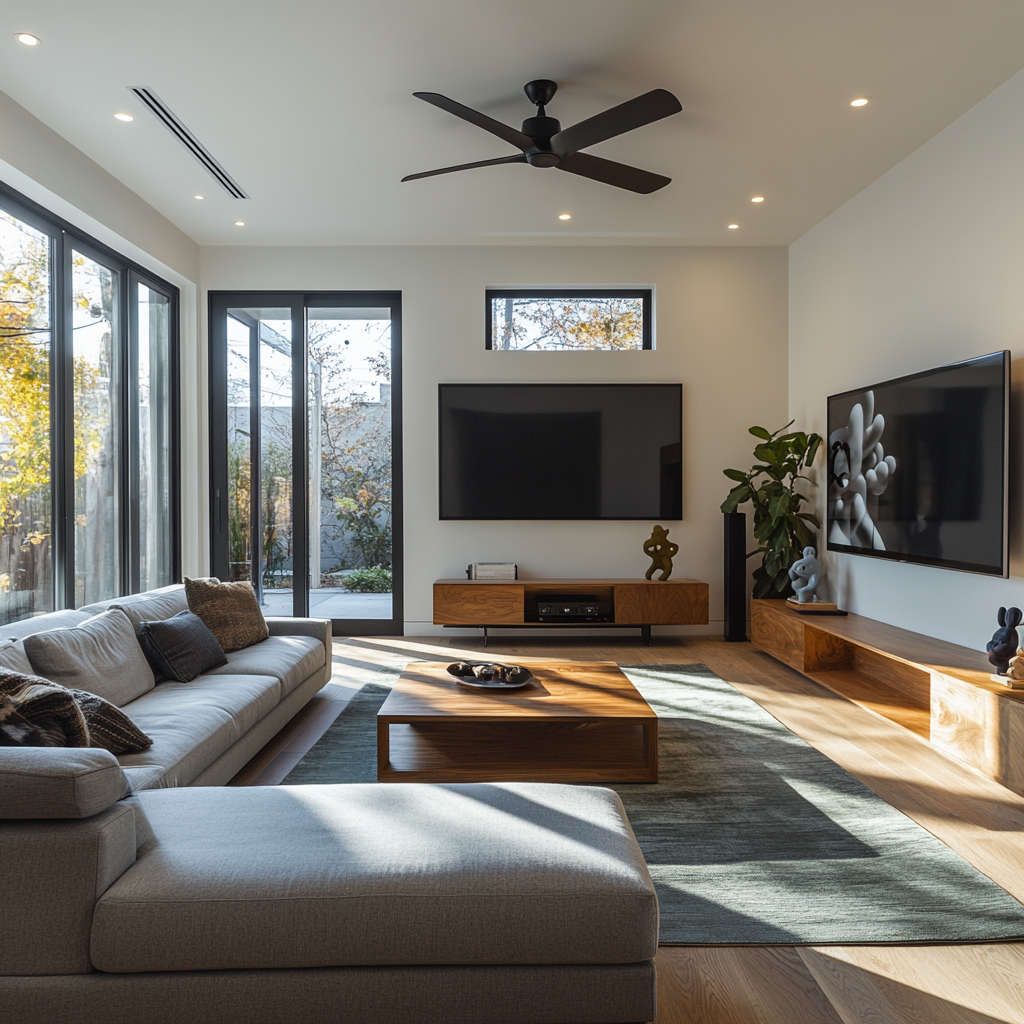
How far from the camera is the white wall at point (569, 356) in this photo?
575 cm

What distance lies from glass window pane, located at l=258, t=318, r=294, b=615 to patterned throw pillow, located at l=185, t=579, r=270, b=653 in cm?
203

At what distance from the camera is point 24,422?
12.0 ft

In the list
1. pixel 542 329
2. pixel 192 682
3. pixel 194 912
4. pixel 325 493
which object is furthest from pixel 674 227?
pixel 194 912

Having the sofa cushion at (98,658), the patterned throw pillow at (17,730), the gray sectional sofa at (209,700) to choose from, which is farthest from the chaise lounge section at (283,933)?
the sofa cushion at (98,658)

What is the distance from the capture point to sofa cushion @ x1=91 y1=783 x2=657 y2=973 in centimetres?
129

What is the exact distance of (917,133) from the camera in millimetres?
3877

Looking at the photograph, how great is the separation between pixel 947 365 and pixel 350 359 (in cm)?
413

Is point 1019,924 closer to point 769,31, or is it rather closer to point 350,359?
point 769,31

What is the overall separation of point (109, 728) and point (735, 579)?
4503 mm

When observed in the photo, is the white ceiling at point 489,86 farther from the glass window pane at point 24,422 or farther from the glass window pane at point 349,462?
the glass window pane at point 349,462

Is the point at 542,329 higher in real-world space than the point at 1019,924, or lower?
higher

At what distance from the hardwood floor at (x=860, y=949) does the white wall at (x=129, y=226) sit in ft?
6.49

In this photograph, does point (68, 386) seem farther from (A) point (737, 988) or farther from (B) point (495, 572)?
(A) point (737, 988)

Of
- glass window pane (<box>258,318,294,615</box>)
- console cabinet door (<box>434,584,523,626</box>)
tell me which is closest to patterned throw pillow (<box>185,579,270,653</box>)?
console cabinet door (<box>434,584,523,626</box>)
